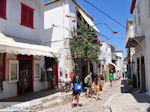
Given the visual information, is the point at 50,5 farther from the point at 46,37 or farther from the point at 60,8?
the point at 46,37

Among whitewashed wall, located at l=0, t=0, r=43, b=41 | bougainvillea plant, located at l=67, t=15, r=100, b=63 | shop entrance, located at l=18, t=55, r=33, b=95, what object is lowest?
shop entrance, located at l=18, t=55, r=33, b=95

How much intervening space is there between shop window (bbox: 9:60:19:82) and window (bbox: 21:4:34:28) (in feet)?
9.13

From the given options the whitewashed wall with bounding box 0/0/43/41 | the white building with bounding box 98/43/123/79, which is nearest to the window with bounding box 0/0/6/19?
the whitewashed wall with bounding box 0/0/43/41

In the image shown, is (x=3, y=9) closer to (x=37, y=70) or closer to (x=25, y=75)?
(x=25, y=75)

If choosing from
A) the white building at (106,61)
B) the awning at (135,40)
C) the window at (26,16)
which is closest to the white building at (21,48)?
the window at (26,16)

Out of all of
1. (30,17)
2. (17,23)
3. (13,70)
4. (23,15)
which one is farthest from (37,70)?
(23,15)

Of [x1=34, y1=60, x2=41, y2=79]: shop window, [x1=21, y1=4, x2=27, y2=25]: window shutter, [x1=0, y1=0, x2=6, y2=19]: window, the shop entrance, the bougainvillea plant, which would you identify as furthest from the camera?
the bougainvillea plant

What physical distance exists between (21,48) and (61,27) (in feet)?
19.8

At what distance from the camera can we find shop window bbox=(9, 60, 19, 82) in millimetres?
8427

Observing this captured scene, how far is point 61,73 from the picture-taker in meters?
12.0

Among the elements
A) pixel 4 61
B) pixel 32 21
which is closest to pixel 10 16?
pixel 32 21

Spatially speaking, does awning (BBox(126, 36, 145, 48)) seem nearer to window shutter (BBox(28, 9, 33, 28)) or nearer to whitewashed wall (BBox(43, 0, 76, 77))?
whitewashed wall (BBox(43, 0, 76, 77))

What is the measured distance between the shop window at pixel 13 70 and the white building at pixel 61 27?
13.3 ft

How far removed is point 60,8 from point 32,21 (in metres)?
3.39
